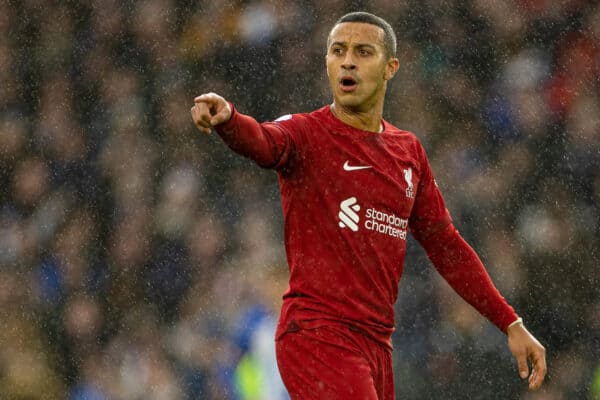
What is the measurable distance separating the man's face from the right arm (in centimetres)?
29

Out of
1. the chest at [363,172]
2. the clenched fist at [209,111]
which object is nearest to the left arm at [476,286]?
the chest at [363,172]

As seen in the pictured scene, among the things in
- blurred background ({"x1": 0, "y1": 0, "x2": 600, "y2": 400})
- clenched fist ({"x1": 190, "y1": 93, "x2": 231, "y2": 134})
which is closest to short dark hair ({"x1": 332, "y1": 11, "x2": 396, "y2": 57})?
clenched fist ({"x1": 190, "y1": 93, "x2": 231, "y2": 134})

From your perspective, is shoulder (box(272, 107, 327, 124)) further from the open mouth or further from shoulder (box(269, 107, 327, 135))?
the open mouth

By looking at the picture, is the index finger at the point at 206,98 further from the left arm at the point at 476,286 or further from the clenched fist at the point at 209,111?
the left arm at the point at 476,286

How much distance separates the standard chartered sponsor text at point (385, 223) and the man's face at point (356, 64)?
0.35m

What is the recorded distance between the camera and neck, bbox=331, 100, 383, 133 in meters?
2.95

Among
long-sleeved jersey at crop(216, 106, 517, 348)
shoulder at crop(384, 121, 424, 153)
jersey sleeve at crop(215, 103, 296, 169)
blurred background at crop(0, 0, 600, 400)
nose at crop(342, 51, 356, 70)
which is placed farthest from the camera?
blurred background at crop(0, 0, 600, 400)

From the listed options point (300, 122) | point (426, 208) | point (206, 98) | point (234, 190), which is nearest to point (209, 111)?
point (206, 98)

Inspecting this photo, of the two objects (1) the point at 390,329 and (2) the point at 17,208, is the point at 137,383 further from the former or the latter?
(1) the point at 390,329

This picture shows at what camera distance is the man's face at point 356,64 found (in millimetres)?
2916

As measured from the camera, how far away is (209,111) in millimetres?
2355

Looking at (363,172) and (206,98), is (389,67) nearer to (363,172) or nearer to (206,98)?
(363,172)

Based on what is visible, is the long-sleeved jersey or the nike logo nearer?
the long-sleeved jersey

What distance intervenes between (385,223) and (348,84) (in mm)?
449
